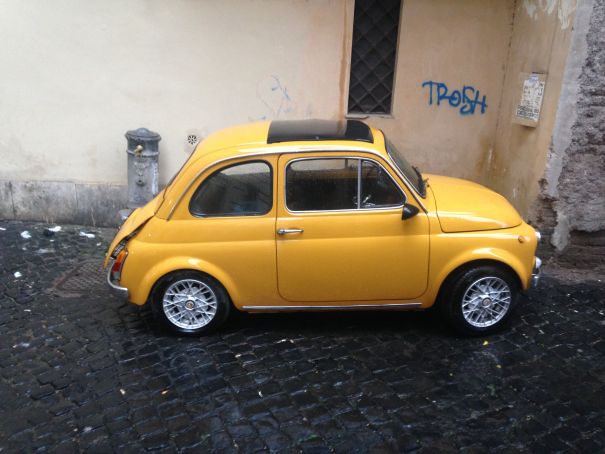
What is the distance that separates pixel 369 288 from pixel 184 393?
1.69 m

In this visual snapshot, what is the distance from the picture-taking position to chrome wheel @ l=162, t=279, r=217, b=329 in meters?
4.93

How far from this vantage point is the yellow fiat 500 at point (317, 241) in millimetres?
4762

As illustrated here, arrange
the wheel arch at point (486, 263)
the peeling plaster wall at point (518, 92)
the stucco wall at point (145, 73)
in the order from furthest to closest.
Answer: the stucco wall at point (145, 73)
the peeling plaster wall at point (518, 92)
the wheel arch at point (486, 263)

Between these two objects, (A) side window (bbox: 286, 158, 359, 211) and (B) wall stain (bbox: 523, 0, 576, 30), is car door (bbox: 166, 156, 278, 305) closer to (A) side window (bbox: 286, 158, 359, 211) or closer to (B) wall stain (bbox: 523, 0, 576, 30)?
(A) side window (bbox: 286, 158, 359, 211)

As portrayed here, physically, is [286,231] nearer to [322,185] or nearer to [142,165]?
[322,185]

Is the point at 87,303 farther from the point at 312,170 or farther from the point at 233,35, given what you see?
the point at 233,35

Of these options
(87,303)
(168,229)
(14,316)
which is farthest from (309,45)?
(14,316)

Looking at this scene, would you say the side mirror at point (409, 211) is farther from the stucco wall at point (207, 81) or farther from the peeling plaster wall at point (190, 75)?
the peeling plaster wall at point (190, 75)

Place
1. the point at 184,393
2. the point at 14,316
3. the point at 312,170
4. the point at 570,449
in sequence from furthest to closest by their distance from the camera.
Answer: the point at 14,316
the point at 312,170
the point at 184,393
the point at 570,449

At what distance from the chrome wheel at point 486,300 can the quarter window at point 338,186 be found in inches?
38.6

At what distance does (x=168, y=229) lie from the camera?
15.9ft

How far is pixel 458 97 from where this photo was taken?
756 centimetres

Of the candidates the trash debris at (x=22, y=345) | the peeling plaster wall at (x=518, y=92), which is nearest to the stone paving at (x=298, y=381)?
the trash debris at (x=22, y=345)

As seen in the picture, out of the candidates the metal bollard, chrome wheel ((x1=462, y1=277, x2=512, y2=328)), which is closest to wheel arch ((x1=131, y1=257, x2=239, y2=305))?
chrome wheel ((x1=462, y1=277, x2=512, y2=328))
